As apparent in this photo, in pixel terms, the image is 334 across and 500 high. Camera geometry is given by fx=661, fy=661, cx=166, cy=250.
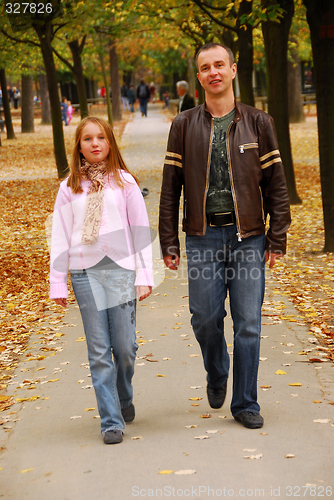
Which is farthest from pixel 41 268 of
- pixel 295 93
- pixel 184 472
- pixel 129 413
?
pixel 295 93

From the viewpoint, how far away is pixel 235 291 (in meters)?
3.90

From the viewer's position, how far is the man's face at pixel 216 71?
383cm

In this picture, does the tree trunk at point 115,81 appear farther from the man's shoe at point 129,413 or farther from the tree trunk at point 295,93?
the man's shoe at point 129,413

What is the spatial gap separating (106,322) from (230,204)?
99 centimetres

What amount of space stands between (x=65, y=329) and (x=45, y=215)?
23.9 feet

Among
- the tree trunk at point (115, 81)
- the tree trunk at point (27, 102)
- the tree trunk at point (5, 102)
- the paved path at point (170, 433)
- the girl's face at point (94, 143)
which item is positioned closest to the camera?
the paved path at point (170, 433)

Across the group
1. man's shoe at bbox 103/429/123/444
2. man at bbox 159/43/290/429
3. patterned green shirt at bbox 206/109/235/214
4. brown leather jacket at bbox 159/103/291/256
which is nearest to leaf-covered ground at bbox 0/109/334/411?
man's shoe at bbox 103/429/123/444

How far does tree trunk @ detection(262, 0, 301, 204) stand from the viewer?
11.5 meters

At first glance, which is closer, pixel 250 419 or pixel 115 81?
Result: pixel 250 419

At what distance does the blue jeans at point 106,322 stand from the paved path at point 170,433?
27cm

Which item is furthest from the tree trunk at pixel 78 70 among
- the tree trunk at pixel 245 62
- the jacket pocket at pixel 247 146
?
the jacket pocket at pixel 247 146

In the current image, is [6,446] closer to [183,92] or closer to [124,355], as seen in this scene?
[124,355]

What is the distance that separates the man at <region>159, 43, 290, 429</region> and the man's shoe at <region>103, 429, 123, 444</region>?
2.39 feet

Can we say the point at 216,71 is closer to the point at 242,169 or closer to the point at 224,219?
the point at 242,169
